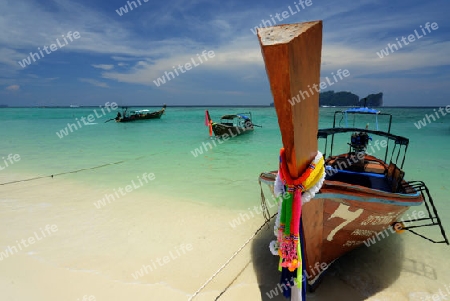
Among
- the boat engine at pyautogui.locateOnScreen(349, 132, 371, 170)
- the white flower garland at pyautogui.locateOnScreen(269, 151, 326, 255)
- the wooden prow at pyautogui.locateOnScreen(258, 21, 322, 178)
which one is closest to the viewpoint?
the wooden prow at pyautogui.locateOnScreen(258, 21, 322, 178)

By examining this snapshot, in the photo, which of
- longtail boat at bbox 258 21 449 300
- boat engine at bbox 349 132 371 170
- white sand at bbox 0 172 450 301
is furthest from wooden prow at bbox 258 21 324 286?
boat engine at bbox 349 132 371 170

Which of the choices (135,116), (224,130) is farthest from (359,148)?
(135,116)

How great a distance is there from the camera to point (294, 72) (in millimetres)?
1511

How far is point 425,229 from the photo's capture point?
5.92m

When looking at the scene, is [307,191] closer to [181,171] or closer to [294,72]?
[294,72]

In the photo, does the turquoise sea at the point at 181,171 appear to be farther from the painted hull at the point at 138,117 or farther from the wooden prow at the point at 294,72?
the painted hull at the point at 138,117

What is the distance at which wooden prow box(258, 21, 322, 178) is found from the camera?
55.6 inches

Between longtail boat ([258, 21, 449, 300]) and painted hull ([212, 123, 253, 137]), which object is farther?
painted hull ([212, 123, 253, 137])

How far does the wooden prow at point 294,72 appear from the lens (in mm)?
1411

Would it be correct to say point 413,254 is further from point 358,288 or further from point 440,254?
point 358,288

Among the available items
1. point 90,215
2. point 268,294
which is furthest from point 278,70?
point 90,215

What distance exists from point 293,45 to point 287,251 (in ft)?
6.51

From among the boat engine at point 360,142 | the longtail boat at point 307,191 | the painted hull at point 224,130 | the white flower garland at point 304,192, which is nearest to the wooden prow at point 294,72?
the longtail boat at point 307,191

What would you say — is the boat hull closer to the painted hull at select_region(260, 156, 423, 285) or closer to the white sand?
the painted hull at select_region(260, 156, 423, 285)
